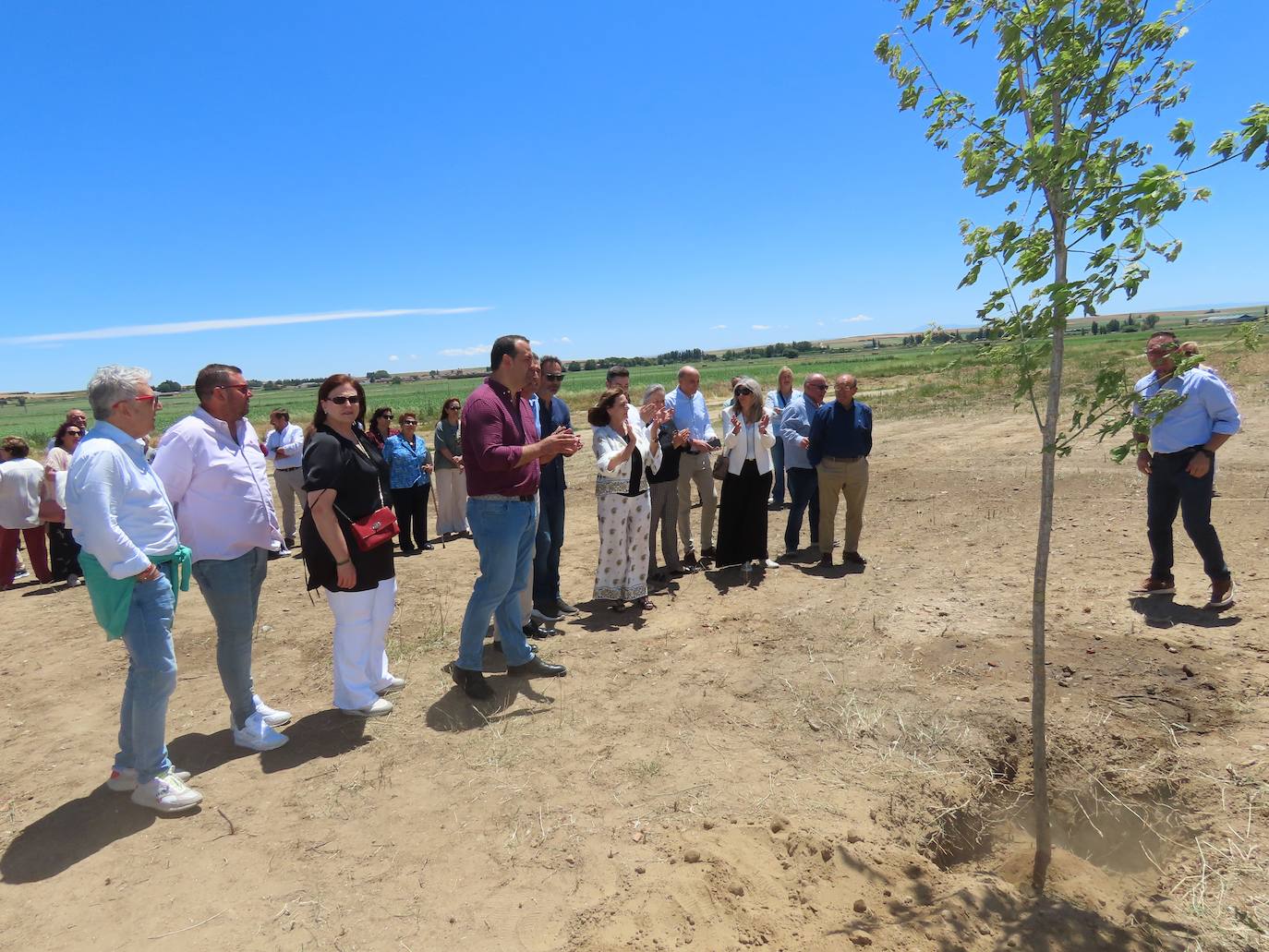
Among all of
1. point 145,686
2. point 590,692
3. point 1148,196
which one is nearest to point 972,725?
point 590,692

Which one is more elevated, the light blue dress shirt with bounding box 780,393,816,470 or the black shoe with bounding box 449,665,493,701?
the light blue dress shirt with bounding box 780,393,816,470

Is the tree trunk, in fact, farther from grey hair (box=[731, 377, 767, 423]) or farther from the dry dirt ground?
grey hair (box=[731, 377, 767, 423])

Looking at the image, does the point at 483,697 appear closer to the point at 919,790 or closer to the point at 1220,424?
the point at 919,790

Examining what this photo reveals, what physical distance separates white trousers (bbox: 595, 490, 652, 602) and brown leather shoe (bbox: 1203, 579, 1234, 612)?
405 centimetres

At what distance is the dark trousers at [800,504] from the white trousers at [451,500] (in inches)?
158

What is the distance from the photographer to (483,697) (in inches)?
170

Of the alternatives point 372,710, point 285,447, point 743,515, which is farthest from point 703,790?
point 285,447

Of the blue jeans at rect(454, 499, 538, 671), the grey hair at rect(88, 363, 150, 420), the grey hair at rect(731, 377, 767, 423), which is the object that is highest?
the grey hair at rect(88, 363, 150, 420)

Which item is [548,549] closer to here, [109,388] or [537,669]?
[537,669]

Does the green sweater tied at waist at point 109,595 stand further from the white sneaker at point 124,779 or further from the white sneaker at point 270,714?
the white sneaker at point 270,714

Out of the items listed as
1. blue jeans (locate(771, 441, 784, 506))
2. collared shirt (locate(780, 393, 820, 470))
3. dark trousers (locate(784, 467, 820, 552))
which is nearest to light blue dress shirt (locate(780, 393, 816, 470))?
collared shirt (locate(780, 393, 820, 470))

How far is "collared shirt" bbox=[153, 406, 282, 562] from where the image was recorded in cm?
352

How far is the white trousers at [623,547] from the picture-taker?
5.71m

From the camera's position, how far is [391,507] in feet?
13.4
